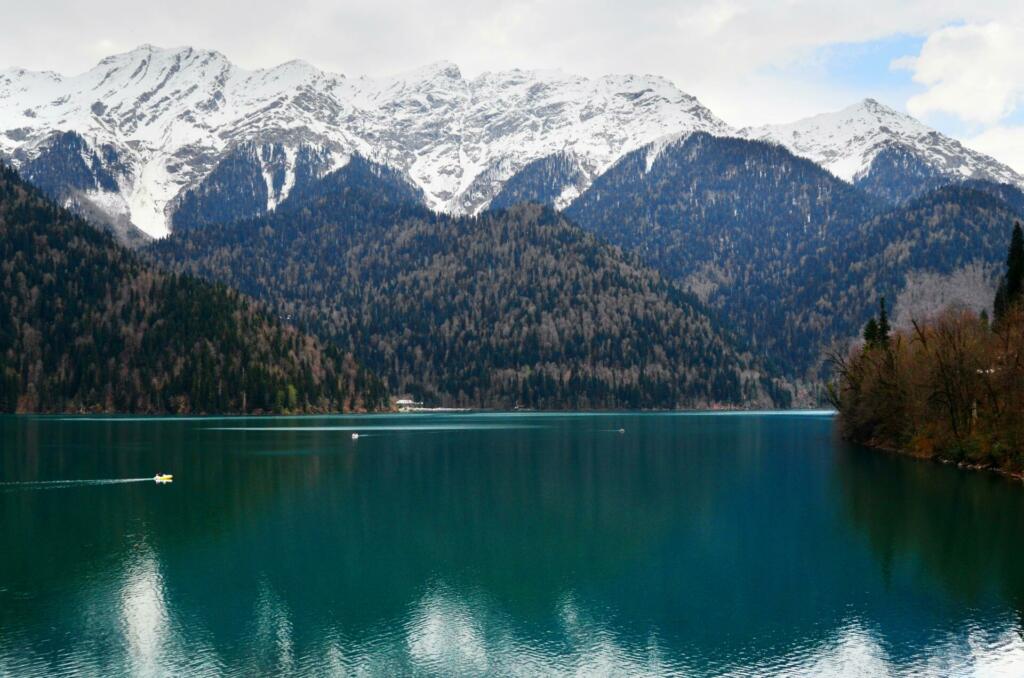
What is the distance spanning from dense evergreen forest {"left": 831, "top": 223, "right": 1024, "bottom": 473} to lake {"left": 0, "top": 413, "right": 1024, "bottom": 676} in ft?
26.3

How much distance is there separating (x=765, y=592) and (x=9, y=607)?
33738 mm

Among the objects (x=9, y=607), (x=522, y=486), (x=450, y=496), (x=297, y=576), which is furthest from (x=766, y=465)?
(x=9, y=607)

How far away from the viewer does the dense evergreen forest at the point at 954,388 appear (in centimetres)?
9100

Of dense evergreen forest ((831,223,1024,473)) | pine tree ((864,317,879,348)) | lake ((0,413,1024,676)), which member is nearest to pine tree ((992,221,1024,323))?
dense evergreen forest ((831,223,1024,473))

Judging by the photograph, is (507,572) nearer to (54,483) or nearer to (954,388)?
(54,483)

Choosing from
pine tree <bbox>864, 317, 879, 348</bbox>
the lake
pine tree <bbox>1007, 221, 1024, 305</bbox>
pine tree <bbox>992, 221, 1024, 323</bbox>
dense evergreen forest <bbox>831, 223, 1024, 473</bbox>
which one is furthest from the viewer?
pine tree <bbox>864, 317, 879, 348</bbox>

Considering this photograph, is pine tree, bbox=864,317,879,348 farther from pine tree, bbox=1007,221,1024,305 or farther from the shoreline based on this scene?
pine tree, bbox=1007,221,1024,305

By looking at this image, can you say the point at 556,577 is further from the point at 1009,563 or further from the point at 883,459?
the point at 883,459

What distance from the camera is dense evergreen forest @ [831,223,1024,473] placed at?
91.0 m

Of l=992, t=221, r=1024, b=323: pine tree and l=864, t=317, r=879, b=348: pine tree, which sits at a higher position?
l=992, t=221, r=1024, b=323: pine tree

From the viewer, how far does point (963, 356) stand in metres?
100

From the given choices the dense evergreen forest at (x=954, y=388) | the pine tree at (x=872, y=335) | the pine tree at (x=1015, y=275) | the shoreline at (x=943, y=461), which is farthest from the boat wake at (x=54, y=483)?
the pine tree at (x=872, y=335)

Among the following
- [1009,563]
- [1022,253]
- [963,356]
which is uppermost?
[1022,253]

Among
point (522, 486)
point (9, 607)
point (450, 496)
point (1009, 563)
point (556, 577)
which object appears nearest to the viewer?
point (9, 607)
